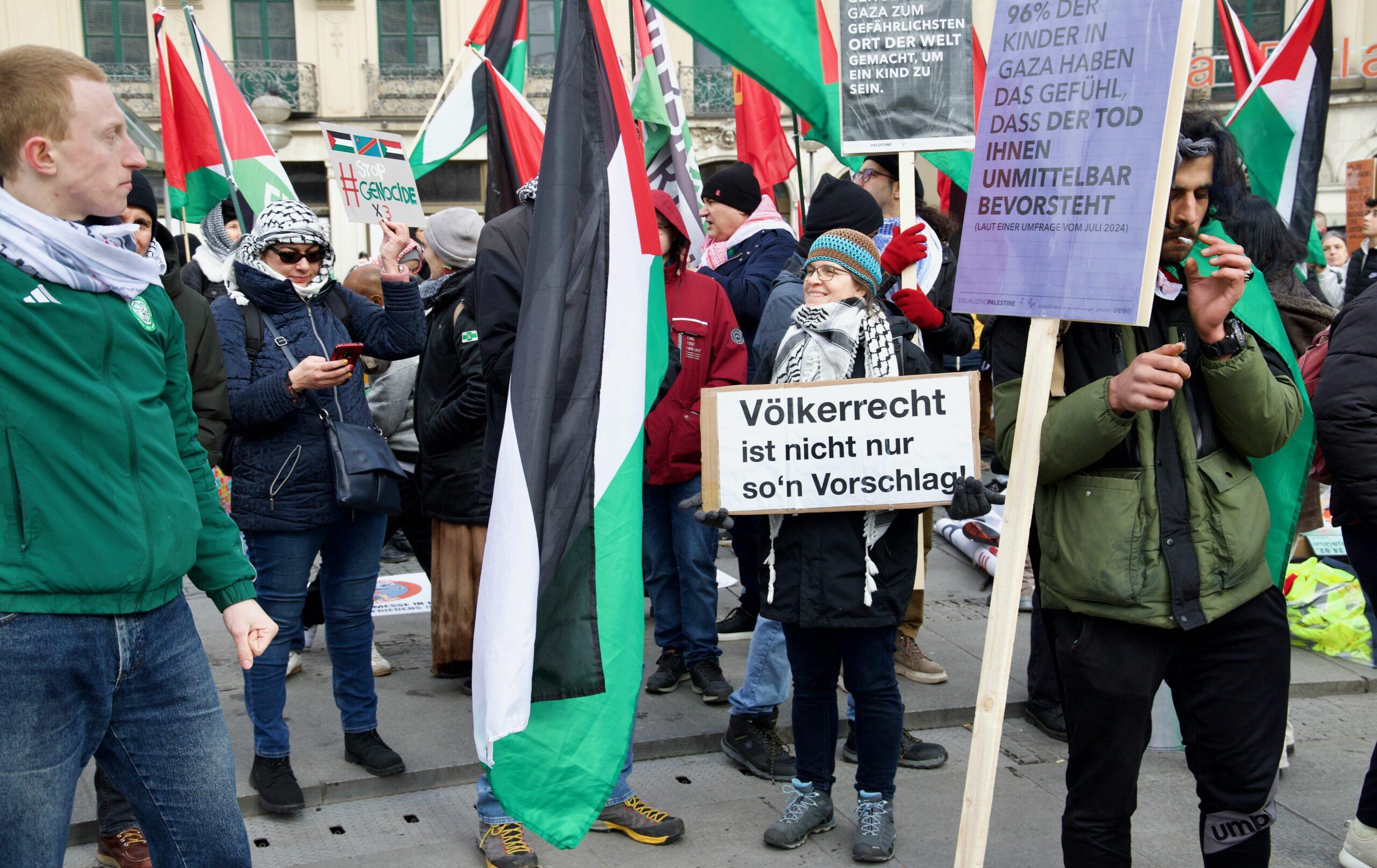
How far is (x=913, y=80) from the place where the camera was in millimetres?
4246

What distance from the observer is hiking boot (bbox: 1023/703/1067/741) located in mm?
4789

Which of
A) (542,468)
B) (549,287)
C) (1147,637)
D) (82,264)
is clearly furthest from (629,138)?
(1147,637)

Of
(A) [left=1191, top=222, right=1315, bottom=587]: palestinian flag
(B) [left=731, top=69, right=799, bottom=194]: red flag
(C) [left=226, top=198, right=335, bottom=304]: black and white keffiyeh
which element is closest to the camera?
(A) [left=1191, top=222, right=1315, bottom=587]: palestinian flag

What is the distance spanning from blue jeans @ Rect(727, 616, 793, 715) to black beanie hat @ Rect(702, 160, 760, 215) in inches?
97.7

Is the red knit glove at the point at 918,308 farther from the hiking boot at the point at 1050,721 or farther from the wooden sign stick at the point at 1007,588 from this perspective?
the hiking boot at the point at 1050,721

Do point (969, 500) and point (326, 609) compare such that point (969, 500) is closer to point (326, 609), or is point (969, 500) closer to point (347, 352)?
point (347, 352)

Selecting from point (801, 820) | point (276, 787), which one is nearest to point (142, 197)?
point (276, 787)

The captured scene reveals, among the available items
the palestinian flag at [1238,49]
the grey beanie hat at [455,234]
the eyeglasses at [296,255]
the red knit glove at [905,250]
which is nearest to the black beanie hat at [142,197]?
the eyeglasses at [296,255]

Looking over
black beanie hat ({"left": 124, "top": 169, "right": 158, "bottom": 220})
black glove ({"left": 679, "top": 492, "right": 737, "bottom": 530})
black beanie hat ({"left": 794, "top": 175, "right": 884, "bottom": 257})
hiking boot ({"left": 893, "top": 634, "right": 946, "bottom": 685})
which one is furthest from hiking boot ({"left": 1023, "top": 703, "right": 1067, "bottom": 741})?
black beanie hat ({"left": 124, "top": 169, "right": 158, "bottom": 220})

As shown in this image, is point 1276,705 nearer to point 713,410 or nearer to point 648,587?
point 713,410

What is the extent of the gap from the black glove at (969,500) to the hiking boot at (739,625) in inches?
A: 99.0

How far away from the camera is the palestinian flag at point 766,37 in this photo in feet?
10.7

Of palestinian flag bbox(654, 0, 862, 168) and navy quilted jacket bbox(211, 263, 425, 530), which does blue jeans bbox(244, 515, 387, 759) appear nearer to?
navy quilted jacket bbox(211, 263, 425, 530)

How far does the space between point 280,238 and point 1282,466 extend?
3.01m
